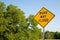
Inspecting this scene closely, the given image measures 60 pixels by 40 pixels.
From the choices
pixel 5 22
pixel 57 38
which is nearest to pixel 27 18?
pixel 5 22

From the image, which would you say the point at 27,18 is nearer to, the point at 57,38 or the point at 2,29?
the point at 2,29

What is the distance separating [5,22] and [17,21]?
2341mm

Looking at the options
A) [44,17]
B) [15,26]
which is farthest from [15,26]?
[44,17]

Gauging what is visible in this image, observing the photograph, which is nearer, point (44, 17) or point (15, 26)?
point (44, 17)

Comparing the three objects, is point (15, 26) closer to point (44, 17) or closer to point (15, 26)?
point (15, 26)

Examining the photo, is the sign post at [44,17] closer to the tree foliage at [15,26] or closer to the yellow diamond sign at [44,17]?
the yellow diamond sign at [44,17]

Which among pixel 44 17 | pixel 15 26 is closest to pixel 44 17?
pixel 44 17

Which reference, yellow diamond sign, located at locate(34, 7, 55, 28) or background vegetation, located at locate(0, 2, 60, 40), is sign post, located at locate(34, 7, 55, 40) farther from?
background vegetation, located at locate(0, 2, 60, 40)

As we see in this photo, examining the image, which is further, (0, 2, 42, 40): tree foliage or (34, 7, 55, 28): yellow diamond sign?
(0, 2, 42, 40): tree foliage

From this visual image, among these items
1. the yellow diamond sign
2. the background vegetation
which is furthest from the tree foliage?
the yellow diamond sign

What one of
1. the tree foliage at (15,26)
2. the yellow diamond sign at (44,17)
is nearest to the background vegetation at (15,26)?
the tree foliage at (15,26)

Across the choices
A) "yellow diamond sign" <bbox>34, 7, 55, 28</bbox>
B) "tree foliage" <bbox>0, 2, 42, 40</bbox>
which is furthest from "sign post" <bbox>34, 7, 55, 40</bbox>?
"tree foliage" <bbox>0, 2, 42, 40</bbox>

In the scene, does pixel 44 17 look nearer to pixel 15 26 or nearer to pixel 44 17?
pixel 44 17

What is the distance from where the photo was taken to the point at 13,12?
44.3 meters
